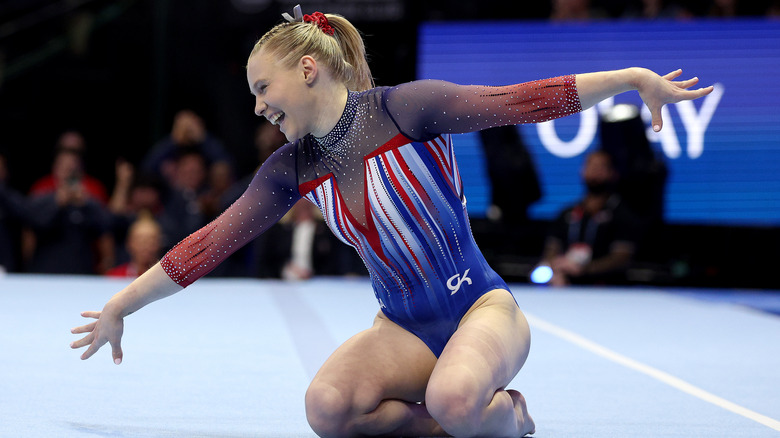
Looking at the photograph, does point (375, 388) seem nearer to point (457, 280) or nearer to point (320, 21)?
point (457, 280)

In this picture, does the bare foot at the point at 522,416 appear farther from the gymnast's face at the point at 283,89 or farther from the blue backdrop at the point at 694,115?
the blue backdrop at the point at 694,115

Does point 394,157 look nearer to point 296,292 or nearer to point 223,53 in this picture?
point 296,292

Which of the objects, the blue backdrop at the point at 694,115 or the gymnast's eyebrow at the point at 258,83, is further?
the blue backdrop at the point at 694,115

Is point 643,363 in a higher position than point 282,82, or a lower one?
lower

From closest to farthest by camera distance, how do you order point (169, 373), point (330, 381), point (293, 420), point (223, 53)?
point (330, 381) < point (293, 420) < point (169, 373) < point (223, 53)

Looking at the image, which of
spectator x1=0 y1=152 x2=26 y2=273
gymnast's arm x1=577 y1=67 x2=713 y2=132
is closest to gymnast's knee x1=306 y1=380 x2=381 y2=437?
gymnast's arm x1=577 y1=67 x2=713 y2=132

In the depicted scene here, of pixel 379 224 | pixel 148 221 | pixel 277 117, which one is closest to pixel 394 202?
pixel 379 224

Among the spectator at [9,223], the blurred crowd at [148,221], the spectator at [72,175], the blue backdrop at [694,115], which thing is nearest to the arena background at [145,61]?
the spectator at [72,175]

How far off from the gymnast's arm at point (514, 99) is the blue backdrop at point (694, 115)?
5595 millimetres

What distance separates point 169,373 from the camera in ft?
11.8

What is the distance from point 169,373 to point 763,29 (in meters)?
6.06

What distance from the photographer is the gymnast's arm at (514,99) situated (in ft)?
7.42

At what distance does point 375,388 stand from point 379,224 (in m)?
0.45

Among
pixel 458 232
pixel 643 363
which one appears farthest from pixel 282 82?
pixel 643 363
